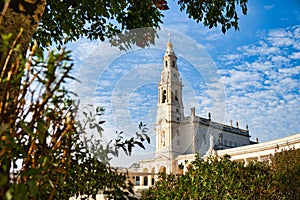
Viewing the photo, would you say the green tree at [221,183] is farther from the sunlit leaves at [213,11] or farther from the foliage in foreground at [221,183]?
the sunlit leaves at [213,11]

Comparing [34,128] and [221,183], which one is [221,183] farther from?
[34,128]

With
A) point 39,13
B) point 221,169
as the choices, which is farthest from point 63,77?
point 221,169

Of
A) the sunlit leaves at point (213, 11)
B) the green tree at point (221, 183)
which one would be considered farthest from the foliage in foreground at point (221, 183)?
the sunlit leaves at point (213, 11)

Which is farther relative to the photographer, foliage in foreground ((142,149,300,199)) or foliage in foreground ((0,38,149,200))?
foliage in foreground ((142,149,300,199))

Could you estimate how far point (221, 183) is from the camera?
16.5 ft

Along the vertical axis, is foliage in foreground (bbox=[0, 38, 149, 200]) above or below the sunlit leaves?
below

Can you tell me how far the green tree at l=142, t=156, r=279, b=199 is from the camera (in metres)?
4.66

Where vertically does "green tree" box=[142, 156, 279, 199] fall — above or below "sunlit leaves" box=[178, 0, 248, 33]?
Answer: below

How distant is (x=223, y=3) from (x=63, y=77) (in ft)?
11.2

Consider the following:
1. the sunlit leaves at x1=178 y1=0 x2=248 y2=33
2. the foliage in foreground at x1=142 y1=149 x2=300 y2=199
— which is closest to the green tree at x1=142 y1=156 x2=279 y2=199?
the foliage in foreground at x1=142 y1=149 x2=300 y2=199

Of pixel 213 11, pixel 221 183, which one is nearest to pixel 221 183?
pixel 221 183

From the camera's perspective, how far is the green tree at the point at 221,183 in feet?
15.3

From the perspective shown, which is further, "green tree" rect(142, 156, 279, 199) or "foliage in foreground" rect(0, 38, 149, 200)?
"green tree" rect(142, 156, 279, 199)

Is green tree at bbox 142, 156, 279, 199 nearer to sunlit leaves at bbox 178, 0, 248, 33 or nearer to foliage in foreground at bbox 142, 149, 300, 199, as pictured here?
foliage in foreground at bbox 142, 149, 300, 199
